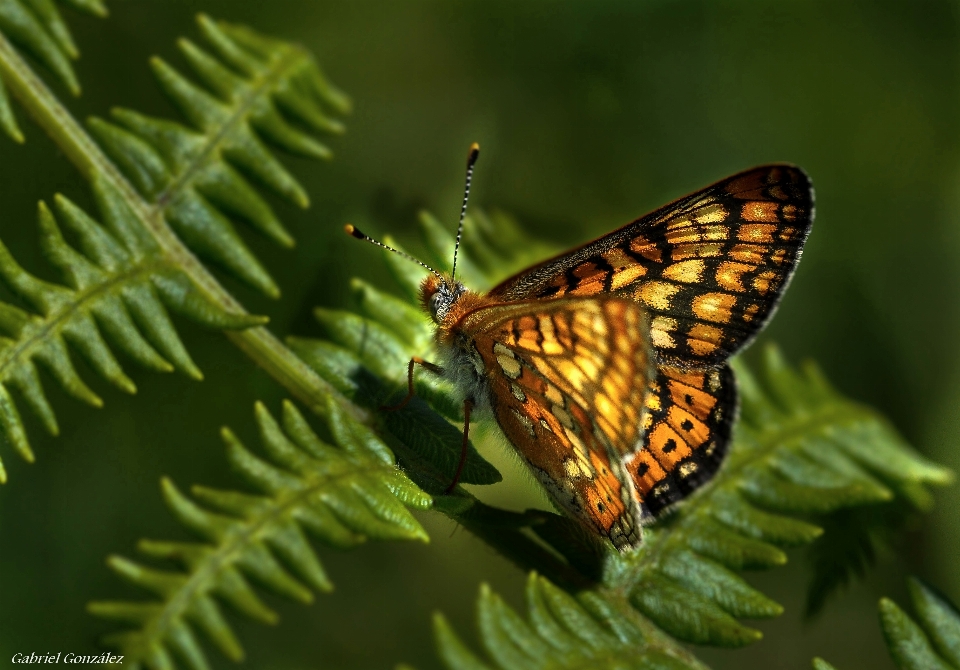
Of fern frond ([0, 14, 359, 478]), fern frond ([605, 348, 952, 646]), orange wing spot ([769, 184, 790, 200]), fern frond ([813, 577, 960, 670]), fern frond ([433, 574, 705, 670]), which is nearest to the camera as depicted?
fern frond ([433, 574, 705, 670])

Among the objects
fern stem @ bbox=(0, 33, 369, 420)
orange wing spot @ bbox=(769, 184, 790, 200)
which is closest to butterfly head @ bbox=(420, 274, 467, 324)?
fern stem @ bbox=(0, 33, 369, 420)

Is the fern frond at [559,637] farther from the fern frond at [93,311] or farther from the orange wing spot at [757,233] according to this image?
the orange wing spot at [757,233]

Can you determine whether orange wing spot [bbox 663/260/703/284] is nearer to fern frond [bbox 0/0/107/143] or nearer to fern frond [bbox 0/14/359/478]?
fern frond [bbox 0/14/359/478]

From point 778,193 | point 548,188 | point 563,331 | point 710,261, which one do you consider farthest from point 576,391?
point 548,188

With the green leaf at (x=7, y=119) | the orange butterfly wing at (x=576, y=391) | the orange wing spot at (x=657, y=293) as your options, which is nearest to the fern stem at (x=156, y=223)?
the green leaf at (x=7, y=119)

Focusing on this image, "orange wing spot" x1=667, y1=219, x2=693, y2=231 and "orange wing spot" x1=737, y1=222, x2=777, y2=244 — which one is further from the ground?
"orange wing spot" x1=667, y1=219, x2=693, y2=231

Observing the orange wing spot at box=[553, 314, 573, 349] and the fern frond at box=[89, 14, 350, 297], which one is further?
the fern frond at box=[89, 14, 350, 297]

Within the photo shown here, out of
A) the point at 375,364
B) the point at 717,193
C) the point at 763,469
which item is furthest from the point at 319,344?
the point at 763,469
